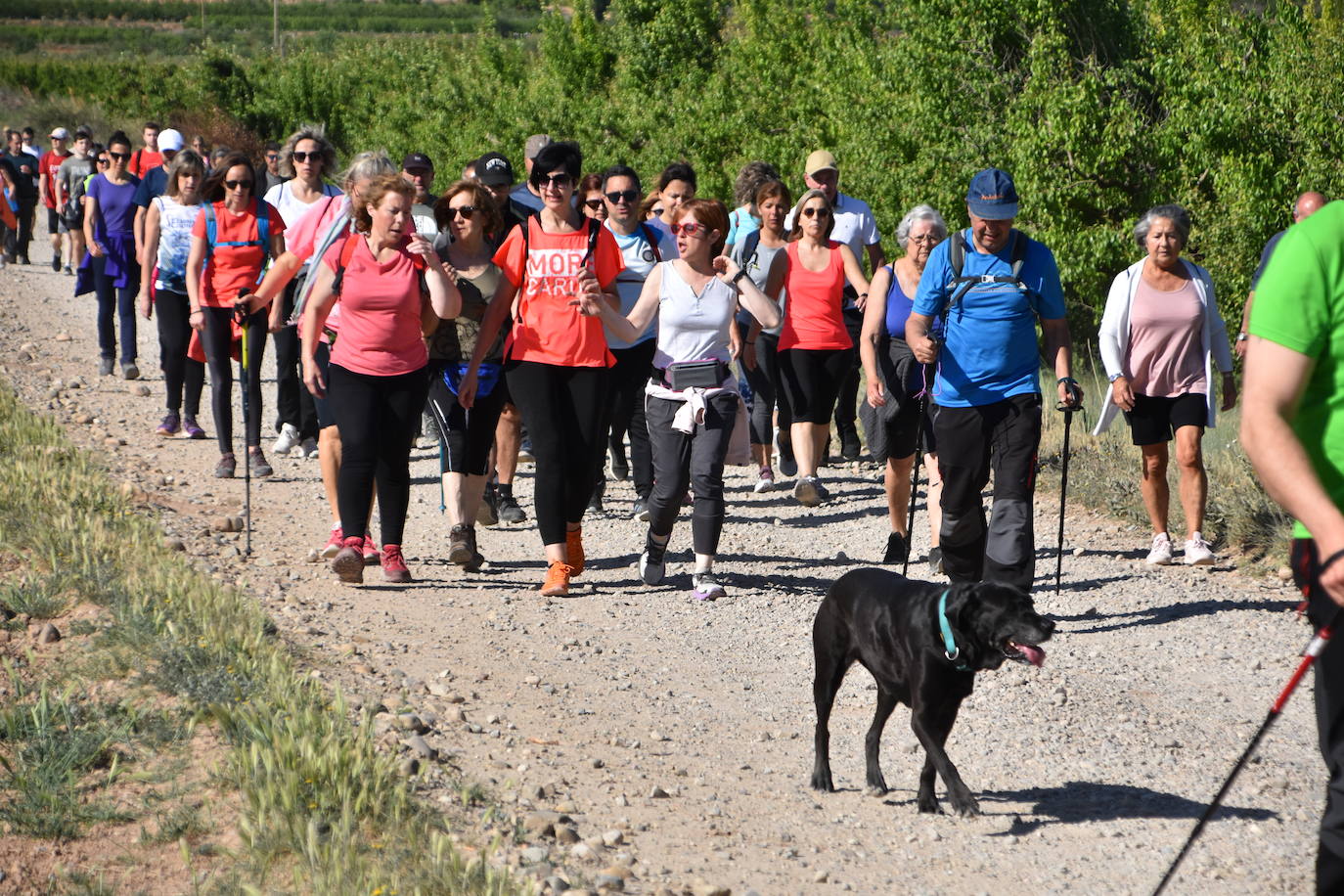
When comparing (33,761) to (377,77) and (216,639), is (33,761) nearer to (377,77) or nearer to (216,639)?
(216,639)

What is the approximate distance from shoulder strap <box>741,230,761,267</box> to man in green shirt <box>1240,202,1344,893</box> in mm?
7561

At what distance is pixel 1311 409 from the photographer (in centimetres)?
351

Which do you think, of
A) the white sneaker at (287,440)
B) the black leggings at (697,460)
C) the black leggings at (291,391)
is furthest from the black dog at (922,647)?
the white sneaker at (287,440)

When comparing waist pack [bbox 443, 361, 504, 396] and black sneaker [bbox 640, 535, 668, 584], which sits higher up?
waist pack [bbox 443, 361, 504, 396]

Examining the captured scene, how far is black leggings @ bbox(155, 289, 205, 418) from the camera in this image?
40.2 ft

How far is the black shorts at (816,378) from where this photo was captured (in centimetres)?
1104

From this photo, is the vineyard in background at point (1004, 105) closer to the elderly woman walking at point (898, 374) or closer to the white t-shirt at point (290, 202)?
the elderly woman walking at point (898, 374)

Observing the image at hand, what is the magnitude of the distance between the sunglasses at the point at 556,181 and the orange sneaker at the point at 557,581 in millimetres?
1934

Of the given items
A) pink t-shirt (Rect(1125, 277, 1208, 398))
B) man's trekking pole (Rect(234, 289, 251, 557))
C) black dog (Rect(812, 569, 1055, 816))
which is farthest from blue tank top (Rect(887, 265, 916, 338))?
black dog (Rect(812, 569, 1055, 816))

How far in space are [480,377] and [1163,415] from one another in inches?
148

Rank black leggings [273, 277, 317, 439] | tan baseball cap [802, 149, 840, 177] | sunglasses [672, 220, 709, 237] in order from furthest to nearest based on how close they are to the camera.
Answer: black leggings [273, 277, 317, 439], tan baseball cap [802, 149, 840, 177], sunglasses [672, 220, 709, 237]

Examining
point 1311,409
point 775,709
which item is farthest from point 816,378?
point 1311,409

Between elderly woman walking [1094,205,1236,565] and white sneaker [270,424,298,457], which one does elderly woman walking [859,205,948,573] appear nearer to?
elderly woman walking [1094,205,1236,565]

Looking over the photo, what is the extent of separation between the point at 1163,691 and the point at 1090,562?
254 cm
